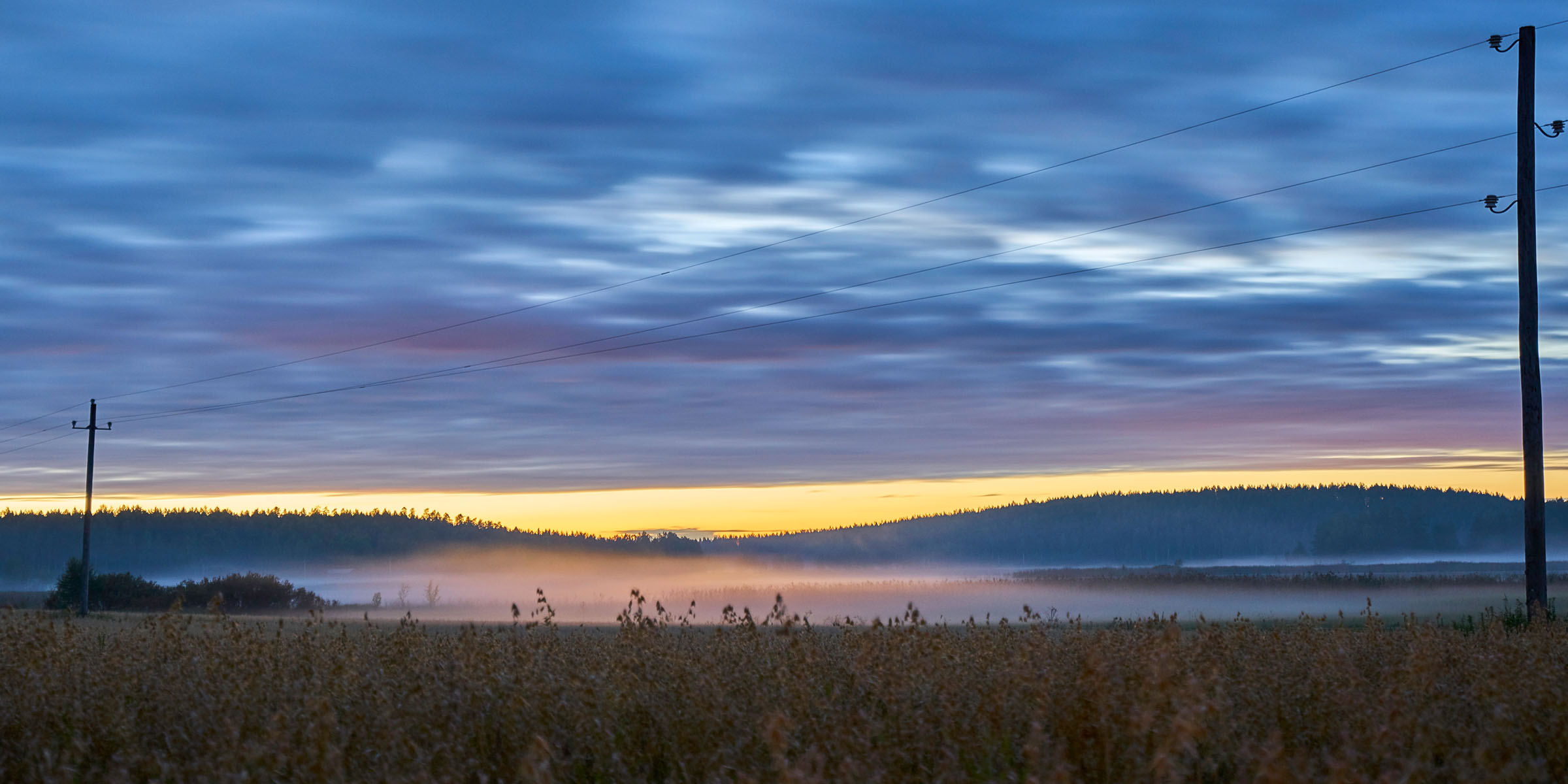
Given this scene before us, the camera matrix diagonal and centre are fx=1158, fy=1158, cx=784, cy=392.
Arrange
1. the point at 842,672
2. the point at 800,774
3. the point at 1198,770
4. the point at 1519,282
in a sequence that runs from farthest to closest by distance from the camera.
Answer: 1. the point at 1519,282
2. the point at 842,672
3. the point at 1198,770
4. the point at 800,774

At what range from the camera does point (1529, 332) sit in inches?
835

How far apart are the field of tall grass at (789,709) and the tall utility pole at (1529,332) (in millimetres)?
11291

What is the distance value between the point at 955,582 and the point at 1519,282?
84156mm

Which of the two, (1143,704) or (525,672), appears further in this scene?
(525,672)

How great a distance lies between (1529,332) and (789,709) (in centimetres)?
1950

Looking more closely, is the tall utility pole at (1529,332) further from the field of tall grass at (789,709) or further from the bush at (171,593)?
the bush at (171,593)

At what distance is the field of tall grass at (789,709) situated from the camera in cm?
595

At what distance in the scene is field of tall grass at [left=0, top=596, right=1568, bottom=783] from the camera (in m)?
5.95

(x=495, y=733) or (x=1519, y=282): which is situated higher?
(x=1519, y=282)

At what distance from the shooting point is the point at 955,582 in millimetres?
103500

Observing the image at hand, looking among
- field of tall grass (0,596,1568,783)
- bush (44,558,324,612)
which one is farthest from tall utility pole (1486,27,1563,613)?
bush (44,558,324,612)

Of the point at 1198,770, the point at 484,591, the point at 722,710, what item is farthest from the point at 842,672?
the point at 484,591

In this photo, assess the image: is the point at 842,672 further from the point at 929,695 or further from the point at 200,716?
the point at 200,716

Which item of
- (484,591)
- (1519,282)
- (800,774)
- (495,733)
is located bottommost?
(484,591)
